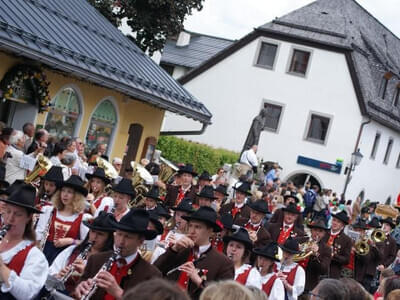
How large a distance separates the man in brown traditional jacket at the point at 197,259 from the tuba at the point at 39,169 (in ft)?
13.9

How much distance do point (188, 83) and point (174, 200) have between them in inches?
1090

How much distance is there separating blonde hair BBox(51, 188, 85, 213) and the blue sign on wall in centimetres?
Result: 3060

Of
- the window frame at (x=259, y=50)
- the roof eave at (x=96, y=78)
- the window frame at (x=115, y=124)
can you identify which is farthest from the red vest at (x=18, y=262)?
the window frame at (x=259, y=50)

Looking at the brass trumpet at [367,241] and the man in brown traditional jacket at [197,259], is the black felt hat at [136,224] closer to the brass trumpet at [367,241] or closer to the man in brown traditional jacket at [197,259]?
the man in brown traditional jacket at [197,259]

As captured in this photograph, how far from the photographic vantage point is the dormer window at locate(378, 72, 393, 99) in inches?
1639

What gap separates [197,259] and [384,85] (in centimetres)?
3707

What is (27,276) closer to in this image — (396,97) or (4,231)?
(4,231)

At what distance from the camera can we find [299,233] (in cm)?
1283

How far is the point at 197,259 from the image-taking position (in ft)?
23.0

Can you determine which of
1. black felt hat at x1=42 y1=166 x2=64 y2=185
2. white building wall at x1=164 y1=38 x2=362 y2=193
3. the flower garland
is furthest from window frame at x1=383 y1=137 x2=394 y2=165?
black felt hat at x1=42 y1=166 x2=64 y2=185

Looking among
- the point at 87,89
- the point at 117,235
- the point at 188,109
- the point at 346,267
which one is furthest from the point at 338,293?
the point at 188,109

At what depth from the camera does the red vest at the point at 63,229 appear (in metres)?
7.90

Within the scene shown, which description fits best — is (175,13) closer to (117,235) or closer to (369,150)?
(369,150)

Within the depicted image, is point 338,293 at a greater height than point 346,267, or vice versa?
point 338,293
